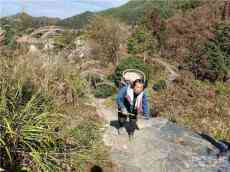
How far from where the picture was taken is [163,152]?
642cm

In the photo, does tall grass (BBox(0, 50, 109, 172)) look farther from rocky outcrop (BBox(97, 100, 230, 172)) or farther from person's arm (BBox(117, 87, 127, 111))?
rocky outcrop (BBox(97, 100, 230, 172))

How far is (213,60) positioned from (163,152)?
31.7 ft

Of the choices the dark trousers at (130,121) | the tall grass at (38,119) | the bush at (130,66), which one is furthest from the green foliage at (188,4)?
the tall grass at (38,119)

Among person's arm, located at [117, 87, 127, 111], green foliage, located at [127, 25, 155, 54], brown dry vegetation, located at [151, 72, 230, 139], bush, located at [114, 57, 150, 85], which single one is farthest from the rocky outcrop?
green foliage, located at [127, 25, 155, 54]

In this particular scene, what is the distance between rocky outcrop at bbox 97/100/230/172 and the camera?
19.6 feet

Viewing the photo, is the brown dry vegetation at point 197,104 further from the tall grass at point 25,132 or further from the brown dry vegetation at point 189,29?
the tall grass at point 25,132

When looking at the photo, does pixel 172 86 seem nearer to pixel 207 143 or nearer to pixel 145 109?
pixel 207 143

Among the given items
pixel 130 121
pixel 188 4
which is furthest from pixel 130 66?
pixel 188 4

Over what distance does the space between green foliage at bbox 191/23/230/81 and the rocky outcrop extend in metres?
8.07

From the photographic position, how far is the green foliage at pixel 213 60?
15.1 metres

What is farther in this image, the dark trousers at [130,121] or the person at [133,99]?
the dark trousers at [130,121]

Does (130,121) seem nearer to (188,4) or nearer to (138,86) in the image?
(138,86)

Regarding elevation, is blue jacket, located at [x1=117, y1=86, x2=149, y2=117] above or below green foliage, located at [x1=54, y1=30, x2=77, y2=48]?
below

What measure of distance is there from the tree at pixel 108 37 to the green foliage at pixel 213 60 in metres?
5.01
